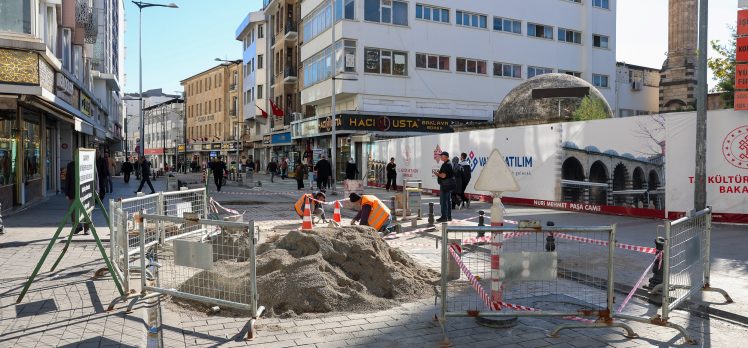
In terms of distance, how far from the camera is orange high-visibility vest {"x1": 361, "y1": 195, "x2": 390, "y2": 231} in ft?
37.5

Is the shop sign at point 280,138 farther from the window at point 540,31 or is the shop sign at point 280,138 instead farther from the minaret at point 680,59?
the minaret at point 680,59

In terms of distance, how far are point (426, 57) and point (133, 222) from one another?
31888mm

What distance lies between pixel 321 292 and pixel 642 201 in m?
11.9

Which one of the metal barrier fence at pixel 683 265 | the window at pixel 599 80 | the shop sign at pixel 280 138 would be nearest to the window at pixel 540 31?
the window at pixel 599 80

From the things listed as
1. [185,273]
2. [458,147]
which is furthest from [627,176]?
[185,273]

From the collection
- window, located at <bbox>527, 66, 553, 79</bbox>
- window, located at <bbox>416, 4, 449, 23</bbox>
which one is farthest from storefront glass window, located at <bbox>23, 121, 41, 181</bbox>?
window, located at <bbox>527, 66, 553, 79</bbox>

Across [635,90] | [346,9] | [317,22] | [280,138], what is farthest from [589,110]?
[280,138]

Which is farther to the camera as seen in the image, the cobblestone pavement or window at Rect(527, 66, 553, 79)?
window at Rect(527, 66, 553, 79)

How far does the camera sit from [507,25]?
4109 centimetres

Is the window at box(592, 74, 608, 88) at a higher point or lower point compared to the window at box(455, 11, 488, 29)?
lower

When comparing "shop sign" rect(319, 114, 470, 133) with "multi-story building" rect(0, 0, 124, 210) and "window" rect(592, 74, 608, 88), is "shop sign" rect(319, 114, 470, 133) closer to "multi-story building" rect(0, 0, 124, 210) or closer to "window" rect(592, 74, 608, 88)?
"window" rect(592, 74, 608, 88)

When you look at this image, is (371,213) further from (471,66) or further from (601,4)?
(601,4)

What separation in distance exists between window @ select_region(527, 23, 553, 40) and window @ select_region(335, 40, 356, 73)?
1409 centimetres

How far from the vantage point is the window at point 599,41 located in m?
45.2
